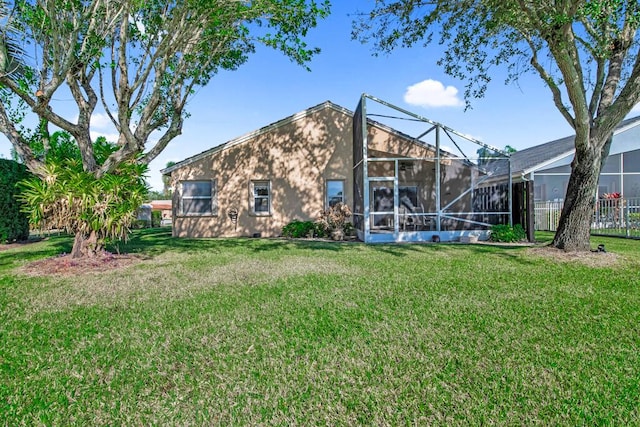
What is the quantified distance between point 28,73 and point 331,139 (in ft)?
33.3

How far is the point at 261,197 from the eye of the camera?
49.4 feet

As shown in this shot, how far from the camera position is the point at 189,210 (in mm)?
14750

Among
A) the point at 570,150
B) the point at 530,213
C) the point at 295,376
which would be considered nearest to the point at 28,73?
the point at 295,376

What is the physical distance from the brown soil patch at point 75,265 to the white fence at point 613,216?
14870 mm

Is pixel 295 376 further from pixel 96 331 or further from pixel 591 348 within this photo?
pixel 591 348

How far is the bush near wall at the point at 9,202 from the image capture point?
38.3ft

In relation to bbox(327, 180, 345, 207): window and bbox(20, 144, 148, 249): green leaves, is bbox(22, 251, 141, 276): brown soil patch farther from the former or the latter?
bbox(327, 180, 345, 207): window

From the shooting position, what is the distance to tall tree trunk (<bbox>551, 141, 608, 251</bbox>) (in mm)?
7680

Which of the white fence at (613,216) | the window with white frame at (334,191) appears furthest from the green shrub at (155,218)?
the white fence at (613,216)

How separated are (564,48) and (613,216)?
896 centimetres

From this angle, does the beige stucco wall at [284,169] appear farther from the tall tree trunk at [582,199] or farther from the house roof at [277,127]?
the tall tree trunk at [582,199]

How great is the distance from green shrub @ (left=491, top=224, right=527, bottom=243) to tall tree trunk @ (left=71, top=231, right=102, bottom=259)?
37.3 ft

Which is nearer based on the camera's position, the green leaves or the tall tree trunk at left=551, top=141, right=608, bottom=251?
the green leaves

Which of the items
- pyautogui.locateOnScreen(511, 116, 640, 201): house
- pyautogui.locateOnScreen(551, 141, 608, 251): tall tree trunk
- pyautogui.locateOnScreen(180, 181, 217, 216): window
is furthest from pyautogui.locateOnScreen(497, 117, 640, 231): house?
pyautogui.locateOnScreen(180, 181, 217, 216): window
